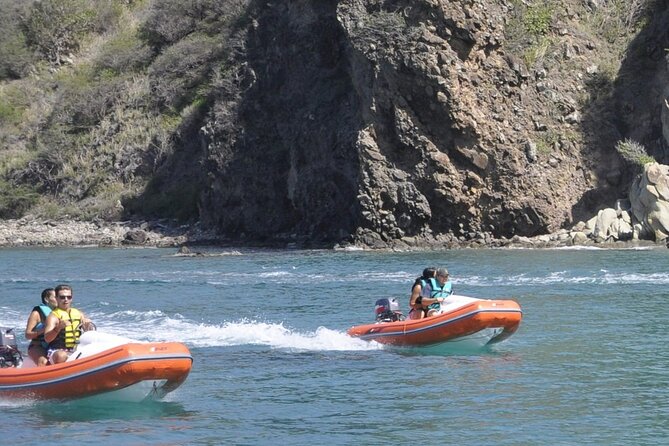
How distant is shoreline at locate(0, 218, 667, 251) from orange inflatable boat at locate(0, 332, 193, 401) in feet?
90.1

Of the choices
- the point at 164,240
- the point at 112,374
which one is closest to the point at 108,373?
the point at 112,374

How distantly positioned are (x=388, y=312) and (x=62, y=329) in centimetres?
726

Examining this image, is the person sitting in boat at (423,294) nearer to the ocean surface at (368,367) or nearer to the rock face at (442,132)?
the ocean surface at (368,367)

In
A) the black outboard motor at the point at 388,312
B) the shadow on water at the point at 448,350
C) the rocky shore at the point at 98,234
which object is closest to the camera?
the shadow on water at the point at 448,350

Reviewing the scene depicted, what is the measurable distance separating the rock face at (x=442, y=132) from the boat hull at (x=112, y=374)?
29.8 meters

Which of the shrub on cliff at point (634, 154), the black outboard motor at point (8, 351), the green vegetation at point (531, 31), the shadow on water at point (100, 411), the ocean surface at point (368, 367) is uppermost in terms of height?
the green vegetation at point (531, 31)

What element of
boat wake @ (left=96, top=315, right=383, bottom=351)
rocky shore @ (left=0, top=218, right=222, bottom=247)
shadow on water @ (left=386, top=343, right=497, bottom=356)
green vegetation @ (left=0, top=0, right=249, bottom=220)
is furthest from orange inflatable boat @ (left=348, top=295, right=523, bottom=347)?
green vegetation @ (left=0, top=0, right=249, bottom=220)

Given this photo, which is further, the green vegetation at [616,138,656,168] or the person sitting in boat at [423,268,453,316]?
the green vegetation at [616,138,656,168]

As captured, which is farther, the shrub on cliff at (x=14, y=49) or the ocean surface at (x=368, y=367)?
the shrub on cliff at (x=14, y=49)

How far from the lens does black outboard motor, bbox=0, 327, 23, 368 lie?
15125mm

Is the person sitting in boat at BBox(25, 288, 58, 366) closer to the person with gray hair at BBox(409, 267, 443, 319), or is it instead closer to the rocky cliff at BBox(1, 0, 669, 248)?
the person with gray hair at BBox(409, 267, 443, 319)

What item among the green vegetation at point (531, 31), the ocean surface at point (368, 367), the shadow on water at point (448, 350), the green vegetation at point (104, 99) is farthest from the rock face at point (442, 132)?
the shadow on water at point (448, 350)

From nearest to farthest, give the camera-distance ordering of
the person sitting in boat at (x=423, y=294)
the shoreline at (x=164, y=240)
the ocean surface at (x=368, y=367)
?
the ocean surface at (x=368, y=367) < the person sitting in boat at (x=423, y=294) < the shoreline at (x=164, y=240)

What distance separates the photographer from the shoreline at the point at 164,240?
42188mm
